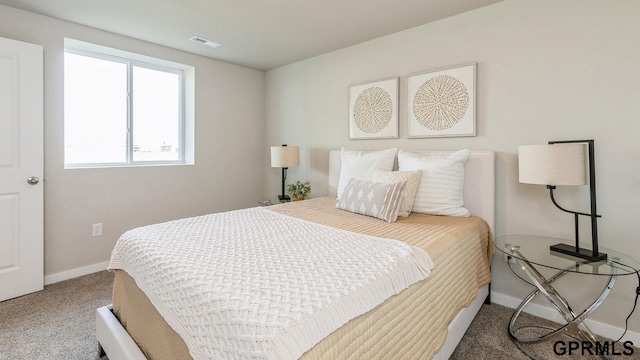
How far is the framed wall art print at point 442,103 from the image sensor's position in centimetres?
245

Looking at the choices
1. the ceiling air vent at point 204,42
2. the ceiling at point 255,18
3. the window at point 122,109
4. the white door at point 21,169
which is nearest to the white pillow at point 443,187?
the ceiling at point 255,18

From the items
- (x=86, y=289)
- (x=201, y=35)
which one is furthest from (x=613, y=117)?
(x=86, y=289)

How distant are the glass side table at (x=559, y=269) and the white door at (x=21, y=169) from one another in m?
3.57

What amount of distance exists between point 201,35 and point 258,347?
3.04 m

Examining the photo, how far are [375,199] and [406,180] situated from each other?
12.0 inches

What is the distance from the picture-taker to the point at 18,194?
245 cm

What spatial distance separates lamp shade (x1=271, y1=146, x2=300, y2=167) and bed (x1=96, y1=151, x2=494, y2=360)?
105 cm

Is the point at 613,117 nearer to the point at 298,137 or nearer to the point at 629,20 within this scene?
the point at 629,20

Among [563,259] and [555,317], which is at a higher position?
[563,259]

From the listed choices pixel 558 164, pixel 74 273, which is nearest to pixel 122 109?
pixel 74 273

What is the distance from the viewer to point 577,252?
69.0 inches

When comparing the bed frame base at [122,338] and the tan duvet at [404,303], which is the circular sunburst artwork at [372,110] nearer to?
the tan duvet at [404,303]

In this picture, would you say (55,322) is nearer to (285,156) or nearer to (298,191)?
(298,191)

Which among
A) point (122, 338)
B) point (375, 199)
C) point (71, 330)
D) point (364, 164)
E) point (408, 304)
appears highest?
point (364, 164)
